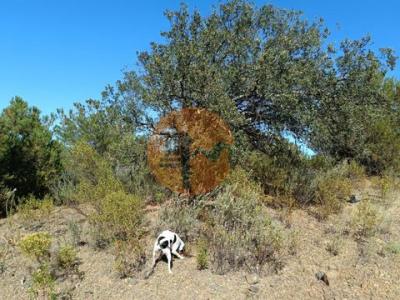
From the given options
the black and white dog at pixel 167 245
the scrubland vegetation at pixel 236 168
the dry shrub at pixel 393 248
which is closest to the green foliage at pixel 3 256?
the scrubland vegetation at pixel 236 168

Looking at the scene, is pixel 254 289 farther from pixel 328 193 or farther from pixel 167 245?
pixel 328 193

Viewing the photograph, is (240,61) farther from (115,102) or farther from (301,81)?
(115,102)

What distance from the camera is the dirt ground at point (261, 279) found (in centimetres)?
517

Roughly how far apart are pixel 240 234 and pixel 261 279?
3.37ft

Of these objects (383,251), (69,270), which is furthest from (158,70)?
(383,251)

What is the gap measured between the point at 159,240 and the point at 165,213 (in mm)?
1153

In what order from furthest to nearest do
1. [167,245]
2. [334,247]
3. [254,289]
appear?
[334,247] < [167,245] < [254,289]

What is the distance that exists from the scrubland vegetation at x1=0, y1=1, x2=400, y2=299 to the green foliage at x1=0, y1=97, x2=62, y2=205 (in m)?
1.83

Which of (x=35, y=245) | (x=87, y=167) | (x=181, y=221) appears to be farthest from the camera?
(x=87, y=167)

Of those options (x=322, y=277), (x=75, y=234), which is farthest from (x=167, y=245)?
(x=322, y=277)

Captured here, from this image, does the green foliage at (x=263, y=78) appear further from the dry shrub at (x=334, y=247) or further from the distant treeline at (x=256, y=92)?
the dry shrub at (x=334, y=247)

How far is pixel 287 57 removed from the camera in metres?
8.27

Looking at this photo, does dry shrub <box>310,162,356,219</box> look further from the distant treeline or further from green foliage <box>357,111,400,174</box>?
green foliage <box>357,111,400,174</box>

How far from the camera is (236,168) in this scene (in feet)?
26.6
